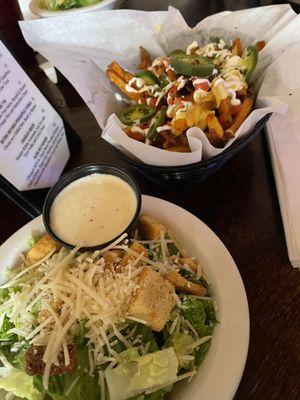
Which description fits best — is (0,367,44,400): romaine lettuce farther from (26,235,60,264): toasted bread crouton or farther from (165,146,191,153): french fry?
(165,146,191,153): french fry

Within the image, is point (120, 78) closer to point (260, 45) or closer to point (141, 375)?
point (260, 45)

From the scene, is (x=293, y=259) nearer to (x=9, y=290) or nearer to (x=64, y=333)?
(x=64, y=333)

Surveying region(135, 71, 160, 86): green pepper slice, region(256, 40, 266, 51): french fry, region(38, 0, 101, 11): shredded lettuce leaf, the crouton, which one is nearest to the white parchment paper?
region(256, 40, 266, 51): french fry

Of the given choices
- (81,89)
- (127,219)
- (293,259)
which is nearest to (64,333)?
(127,219)

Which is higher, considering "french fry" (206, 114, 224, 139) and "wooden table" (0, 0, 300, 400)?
"french fry" (206, 114, 224, 139)

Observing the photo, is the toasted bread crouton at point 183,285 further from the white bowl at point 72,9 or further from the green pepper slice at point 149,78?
the white bowl at point 72,9

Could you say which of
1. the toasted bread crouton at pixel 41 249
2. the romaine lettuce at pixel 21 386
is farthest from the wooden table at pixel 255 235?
the romaine lettuce at pixel 21 386
